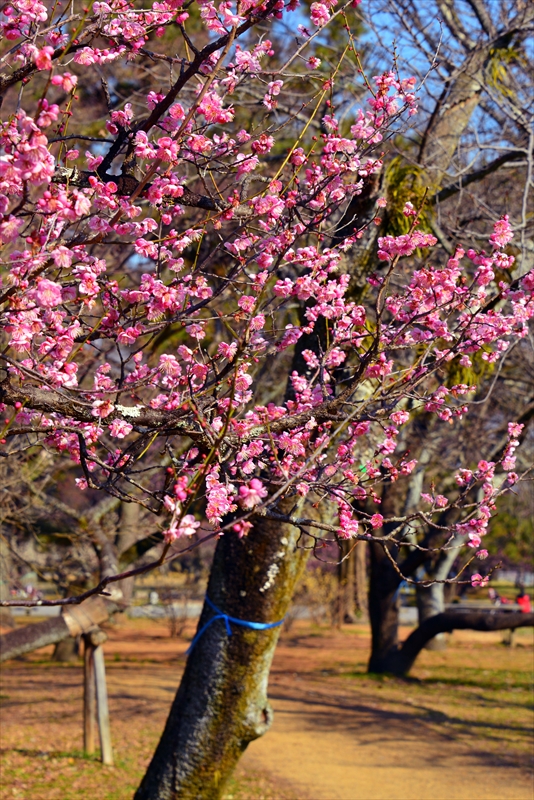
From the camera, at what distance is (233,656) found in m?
5.88

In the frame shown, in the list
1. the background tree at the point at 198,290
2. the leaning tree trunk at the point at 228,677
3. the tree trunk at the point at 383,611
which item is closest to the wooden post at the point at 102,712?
the leaning tree trunk at the point at 228,677

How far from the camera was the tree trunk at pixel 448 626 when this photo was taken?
1298 cm

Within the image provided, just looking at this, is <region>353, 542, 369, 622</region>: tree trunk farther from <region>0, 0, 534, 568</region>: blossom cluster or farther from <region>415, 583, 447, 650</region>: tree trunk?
<region>0, 0, 534, 568</region>: blossom cluster

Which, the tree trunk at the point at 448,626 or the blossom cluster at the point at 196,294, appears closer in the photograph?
the blossom cluster at the point at 196,294

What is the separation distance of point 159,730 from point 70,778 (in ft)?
7.94

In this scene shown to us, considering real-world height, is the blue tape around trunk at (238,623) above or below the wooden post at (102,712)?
above

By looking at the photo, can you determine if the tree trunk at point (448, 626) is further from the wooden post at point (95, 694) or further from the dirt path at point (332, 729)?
the wooden post at point (95, 694)

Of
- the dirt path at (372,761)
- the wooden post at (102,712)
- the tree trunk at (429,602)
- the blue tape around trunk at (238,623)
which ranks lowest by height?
the dirt path at (372,761)

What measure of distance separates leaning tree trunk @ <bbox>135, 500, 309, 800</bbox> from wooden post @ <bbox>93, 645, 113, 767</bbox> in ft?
9.27

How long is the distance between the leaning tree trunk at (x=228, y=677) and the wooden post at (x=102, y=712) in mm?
2825

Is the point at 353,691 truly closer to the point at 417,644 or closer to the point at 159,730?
the point at 417,644

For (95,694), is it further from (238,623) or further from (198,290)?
(198,290)

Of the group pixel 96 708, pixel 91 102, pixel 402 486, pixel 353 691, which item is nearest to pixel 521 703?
pixel 353 691

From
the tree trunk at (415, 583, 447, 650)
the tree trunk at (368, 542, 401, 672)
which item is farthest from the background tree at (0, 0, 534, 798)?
the tree trunk at (415, 583, 447, 650)
